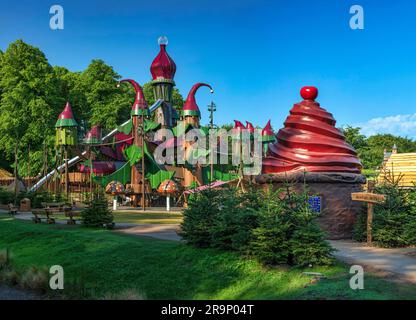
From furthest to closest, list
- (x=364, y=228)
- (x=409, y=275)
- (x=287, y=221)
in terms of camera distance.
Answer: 1. (x=364, y=228)
2. (x=287, y=221)
3. (x=409, y=275)

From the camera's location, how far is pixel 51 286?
1141 centimetres

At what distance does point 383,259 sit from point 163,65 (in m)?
33.8

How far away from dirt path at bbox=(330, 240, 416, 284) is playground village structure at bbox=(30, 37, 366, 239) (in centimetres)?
236

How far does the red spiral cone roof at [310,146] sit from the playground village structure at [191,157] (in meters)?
0.04

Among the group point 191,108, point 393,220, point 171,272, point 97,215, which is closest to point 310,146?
point 393,220

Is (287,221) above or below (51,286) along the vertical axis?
above

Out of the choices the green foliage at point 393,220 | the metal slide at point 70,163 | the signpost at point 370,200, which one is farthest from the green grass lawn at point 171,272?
the metal slide at point 70,163

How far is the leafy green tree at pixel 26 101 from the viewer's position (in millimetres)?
43906

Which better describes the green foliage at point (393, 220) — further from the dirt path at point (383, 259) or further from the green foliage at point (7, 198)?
the green foliage at point (7, 198)
